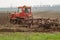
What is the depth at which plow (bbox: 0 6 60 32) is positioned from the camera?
28.9 metres

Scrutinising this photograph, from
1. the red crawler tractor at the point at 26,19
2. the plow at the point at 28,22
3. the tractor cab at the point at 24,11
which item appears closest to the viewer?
the plow at the point at 28,22

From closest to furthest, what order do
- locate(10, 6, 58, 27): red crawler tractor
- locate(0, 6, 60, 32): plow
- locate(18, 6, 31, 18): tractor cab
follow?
locate(0, 6, 60, 32): plow, locate(10, 6, 58, 27): red crawler tractor, locate(18, 6, 31, 18): tractor cab

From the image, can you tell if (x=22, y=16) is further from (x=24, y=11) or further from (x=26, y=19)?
(x=26, y=19)

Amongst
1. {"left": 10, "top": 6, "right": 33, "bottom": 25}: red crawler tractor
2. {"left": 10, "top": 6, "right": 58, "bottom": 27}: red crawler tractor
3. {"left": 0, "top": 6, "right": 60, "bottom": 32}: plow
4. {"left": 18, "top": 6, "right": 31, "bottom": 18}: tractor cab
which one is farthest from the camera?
{"left": 18, "top": 6, "right": 31, "bottom": 18}: tractor cab

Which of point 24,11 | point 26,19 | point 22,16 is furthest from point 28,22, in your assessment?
point 22,16

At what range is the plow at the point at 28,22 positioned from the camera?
28.9m

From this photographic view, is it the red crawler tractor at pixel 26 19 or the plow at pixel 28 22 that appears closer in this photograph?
the plow at pixel 28 22

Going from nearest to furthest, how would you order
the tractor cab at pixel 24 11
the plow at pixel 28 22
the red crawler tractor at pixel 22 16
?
the plow at pixel 28 22 → the red crawler tractor at pixel 22 16 → the tractor cab at pixel 24 11

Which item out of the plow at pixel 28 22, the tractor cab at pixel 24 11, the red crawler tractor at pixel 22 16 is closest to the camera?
the plow at pixel 28 22

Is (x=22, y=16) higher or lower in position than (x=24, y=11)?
lower

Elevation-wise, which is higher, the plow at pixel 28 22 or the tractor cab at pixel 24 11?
the tractor cab at pixel 24 11

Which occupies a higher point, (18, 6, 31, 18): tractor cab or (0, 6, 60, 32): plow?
(18, 6, 31, 18): tractor cab

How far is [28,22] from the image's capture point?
104 feet

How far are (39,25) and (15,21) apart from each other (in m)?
5.18
